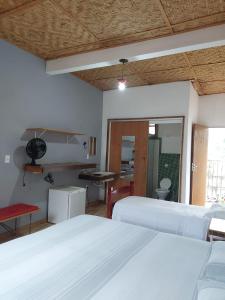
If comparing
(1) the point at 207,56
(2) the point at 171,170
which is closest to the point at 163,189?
(2) the point at 171,170

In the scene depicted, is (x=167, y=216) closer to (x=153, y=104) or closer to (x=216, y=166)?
(x=153, y=104)

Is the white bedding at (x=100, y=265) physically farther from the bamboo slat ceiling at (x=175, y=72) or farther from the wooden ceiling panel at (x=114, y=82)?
the wooden ceiling panel at (x=114, y=82)

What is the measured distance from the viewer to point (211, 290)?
98 centimetres

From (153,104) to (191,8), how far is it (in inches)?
95.3

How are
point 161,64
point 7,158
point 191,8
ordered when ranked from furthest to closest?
point 161,64 < point 7,158 < point 191,8

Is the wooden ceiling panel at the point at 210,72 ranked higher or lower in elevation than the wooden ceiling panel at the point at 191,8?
lower

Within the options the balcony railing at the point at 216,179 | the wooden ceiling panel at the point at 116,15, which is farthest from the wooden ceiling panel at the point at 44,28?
the balcony railing at the point at 216,179

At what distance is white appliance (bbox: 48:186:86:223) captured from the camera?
11.7ft

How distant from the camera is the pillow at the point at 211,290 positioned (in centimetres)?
93

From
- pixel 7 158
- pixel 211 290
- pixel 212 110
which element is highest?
pixel 212 110

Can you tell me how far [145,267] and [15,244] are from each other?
87 centimetres

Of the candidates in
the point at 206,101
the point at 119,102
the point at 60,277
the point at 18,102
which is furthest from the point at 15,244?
the point at 206,101

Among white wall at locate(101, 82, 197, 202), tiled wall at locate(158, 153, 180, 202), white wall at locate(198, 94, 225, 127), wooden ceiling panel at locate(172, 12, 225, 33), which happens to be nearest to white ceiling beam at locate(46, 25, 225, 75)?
wooden ceiling panel at locate(172, 12, 225, 33)

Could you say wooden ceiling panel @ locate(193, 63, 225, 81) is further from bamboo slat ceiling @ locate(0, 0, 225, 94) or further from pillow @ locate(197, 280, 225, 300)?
pillow @ locate(197, 280, 225, 300)
